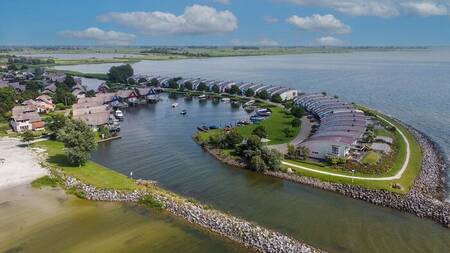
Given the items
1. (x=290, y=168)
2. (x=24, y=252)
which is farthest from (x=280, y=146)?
(x=24, y=252)

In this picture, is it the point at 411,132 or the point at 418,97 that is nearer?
the point at 411,132

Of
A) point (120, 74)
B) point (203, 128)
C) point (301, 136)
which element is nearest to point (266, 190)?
point (301, 136)

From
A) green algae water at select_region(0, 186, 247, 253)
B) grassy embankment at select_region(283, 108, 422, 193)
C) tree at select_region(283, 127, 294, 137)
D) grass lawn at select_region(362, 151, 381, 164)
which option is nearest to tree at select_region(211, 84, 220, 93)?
tree at select_region(283, 127, 294, 137)

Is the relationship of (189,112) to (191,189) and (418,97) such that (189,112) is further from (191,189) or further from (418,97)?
(418,97)

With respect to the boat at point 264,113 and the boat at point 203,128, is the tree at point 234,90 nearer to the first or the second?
the boat at point 264,113

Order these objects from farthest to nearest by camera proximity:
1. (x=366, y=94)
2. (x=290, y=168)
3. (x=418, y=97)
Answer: (x=366, y=94)
(x=418, y=97)
(x=290, y=168)

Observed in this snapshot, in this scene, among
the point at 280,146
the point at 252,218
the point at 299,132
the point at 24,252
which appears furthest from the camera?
the point at 299,132

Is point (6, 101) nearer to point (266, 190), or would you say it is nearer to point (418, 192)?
point (266, 190)
